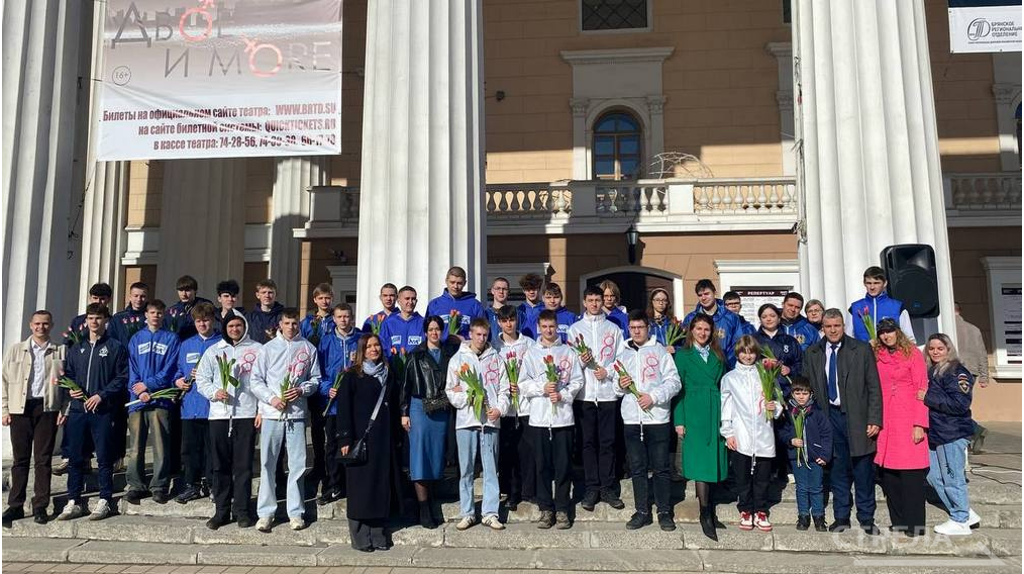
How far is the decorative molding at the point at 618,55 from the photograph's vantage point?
52.5 ft

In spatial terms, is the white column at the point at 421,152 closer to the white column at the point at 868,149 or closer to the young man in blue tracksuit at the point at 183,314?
the young man in blue tracksuit at the point at 183,314

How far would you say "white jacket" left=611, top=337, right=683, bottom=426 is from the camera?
19.6 ft

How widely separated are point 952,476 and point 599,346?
9.85 feet

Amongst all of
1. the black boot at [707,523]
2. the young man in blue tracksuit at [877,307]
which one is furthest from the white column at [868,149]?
the black boot at [707,523]

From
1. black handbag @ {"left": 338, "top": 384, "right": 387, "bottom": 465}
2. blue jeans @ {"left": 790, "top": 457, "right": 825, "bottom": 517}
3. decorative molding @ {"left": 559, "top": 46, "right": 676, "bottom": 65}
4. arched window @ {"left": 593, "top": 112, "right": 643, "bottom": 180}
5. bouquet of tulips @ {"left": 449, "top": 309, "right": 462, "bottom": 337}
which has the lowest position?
blue jeans @ {"left": 790, "top": 457, "right": 825, "bottom": 517}

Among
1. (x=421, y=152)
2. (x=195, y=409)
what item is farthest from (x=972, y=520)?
(x=195, y=409)

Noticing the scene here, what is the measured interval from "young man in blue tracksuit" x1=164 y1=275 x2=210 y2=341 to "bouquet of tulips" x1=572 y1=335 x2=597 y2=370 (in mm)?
3494

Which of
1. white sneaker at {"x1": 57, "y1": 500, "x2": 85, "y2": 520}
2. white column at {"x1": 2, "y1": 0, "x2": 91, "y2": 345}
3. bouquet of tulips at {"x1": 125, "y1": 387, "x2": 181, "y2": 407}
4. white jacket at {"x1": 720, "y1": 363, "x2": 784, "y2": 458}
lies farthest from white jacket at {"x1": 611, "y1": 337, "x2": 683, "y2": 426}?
white column at {"x1": 2, "y1": 0, "x2": 91, "y2": 345}

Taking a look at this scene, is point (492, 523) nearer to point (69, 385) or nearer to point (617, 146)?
point (69, 385)

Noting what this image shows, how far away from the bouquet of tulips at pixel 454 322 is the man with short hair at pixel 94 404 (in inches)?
116

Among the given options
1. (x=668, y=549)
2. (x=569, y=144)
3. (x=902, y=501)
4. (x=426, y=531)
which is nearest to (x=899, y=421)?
(x=902, y=501)

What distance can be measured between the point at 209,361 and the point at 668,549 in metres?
4.11

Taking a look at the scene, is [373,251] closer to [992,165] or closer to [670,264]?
[670,264]

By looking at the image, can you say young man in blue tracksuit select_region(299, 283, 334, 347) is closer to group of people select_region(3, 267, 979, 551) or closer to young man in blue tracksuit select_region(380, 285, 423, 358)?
group of people select_region(3, 267, 979, 551)
